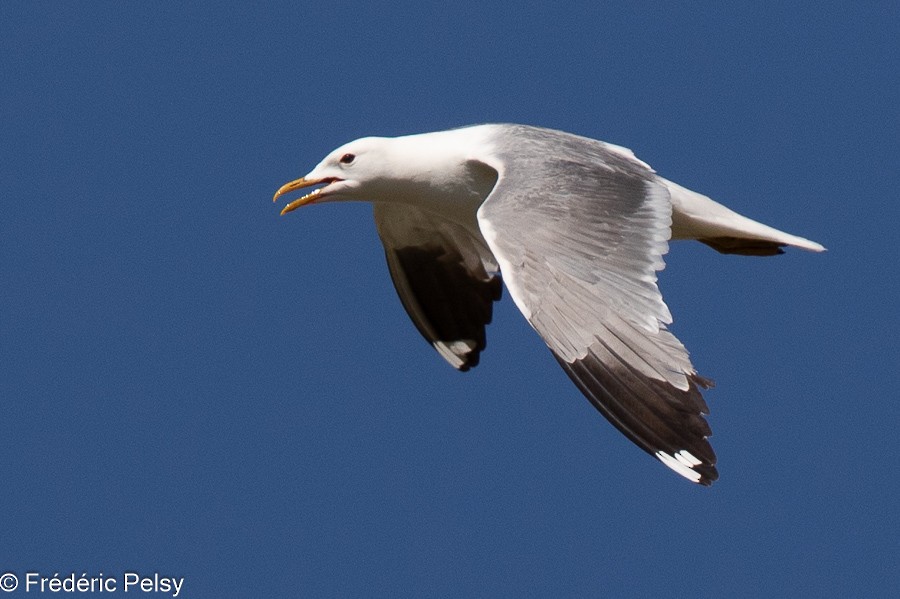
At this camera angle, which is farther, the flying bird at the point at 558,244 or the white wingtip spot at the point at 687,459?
the flying bird at the point at 558,244

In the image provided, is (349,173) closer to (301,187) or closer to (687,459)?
(301,187)

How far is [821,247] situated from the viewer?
1038 centimetres

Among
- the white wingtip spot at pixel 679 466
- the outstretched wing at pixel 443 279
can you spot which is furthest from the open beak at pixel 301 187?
the white wingtip spot at pixel 679 466

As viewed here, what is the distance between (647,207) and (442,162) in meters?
Result: 1.25

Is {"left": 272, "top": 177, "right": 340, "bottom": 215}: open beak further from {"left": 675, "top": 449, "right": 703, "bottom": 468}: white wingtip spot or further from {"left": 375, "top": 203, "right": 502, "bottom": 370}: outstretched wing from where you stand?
{"left": 675, "top": 449, "right": 703, "bottom": 468}: white wingtip spot

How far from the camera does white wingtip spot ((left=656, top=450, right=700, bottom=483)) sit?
8234 millimetres

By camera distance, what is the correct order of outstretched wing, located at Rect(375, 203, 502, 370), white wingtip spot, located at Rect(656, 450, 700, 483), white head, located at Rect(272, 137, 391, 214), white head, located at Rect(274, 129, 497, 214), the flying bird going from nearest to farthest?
white wingtip spot, located at Rect(656, 450, 700, 483) → the flying bird → white head, located at Rect(274, 129, 497, 214) → white head, located at Rect(272, 137, 391, 214) → outstretched wing, located at Rect(375, 203, 502, 370)

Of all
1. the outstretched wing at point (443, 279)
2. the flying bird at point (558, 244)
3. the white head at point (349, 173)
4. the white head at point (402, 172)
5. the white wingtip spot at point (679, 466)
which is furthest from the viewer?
the outstretched wing at point (443, 279)

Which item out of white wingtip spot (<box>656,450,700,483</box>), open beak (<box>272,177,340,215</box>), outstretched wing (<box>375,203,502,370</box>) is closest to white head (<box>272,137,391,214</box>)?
open beak (<box>272,177,340,215</box>)

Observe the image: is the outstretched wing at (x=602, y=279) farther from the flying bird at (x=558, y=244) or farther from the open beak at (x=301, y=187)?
the open beak at (x=301, y=187)

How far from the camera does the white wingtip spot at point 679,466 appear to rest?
8234 millimetres

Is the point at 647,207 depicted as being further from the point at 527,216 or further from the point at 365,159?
the point at 365,159

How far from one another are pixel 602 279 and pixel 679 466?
1052 mm

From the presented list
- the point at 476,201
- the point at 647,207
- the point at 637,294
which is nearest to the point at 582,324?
the point at 637,294
